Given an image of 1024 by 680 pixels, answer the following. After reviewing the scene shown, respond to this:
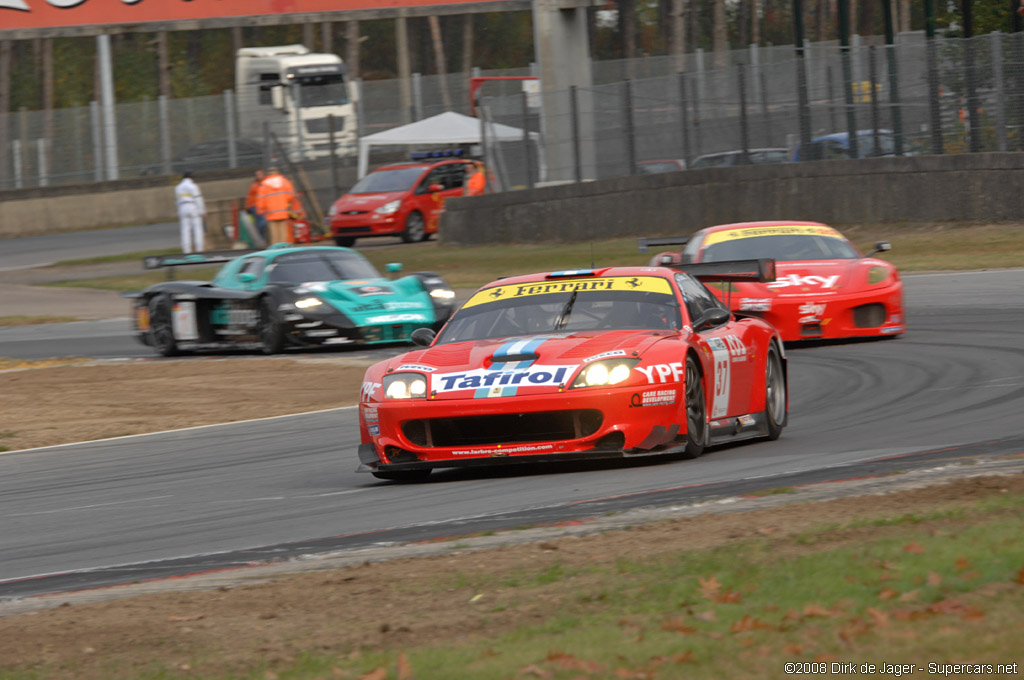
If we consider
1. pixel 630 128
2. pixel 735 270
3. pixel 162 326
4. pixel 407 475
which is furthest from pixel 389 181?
pixel 407 475

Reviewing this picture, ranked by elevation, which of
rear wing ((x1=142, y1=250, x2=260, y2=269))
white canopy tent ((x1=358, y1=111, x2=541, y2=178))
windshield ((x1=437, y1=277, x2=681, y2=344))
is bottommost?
windshield ((x1=437, y1=277, x2=681, y2=344))

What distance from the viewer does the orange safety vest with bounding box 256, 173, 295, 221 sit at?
31094 millimetres

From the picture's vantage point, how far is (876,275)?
15.6 m

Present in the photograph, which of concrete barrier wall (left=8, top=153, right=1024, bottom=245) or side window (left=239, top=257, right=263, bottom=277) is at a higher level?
concrete barrier wall (left=8, top=153, right=1024, bottom=245)

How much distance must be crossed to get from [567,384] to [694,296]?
1876 millimetres

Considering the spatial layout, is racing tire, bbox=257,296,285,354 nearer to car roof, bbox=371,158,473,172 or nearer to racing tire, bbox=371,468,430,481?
racing tire, bbox=371,468,430,481

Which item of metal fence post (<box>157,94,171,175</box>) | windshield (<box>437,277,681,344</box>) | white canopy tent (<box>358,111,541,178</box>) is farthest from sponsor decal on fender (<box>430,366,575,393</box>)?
metal fence post (<box>157,94,171,175</box>)

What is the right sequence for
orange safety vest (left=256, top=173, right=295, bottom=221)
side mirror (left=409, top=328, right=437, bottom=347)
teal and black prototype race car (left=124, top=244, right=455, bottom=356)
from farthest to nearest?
orange safety vest (left=256, top=173, right=295, bottom=221) → teal and black prototype race car (left=124, top=244, right=455, bottom=356) → side mirror (left=409, top=328, right=437, bottom=347)

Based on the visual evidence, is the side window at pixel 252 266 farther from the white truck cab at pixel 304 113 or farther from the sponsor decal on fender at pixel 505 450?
the white truck cab at pixel 304 113

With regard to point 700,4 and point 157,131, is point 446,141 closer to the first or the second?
point 157,131

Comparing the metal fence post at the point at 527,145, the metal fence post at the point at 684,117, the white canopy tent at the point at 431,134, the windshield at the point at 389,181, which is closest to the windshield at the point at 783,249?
the metal fence post at the point at 684,117

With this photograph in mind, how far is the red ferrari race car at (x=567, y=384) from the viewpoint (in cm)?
833

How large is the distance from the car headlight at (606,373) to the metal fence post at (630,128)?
21897mm

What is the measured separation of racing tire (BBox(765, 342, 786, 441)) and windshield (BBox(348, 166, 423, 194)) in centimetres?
2453
